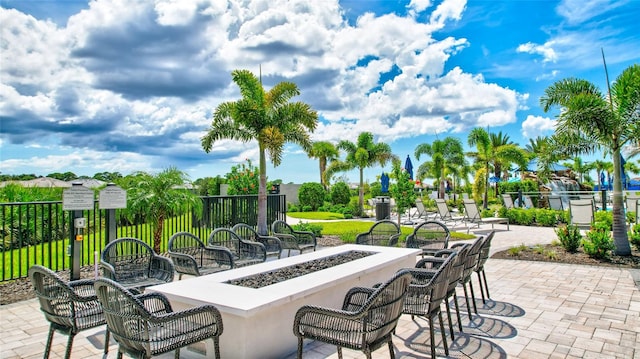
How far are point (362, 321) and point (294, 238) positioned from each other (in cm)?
442

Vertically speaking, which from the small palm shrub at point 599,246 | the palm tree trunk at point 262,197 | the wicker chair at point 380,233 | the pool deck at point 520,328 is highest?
the palm tree trunk at point 262,197

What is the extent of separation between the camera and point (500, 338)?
405 cm

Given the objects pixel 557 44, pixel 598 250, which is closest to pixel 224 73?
pixel 557 44

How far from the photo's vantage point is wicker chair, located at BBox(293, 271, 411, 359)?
273cm

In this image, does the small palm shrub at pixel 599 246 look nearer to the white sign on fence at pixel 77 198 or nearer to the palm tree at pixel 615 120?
the palm tree at pixel 615 120

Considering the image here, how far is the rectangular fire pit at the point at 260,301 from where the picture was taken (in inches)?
125

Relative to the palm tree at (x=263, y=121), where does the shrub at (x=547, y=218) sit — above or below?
below

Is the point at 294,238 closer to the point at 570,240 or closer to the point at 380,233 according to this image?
the point at 380,233

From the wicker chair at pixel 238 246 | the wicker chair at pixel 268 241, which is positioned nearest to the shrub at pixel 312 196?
the wicker chair at pixel 268 241

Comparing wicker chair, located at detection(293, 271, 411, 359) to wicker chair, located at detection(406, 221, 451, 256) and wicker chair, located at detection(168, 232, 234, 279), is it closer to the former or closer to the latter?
wicker chair, located at detection(168, 232, 234, 279)

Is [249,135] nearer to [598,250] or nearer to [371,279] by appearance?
[371,279]

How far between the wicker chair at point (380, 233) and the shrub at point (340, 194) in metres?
16.8

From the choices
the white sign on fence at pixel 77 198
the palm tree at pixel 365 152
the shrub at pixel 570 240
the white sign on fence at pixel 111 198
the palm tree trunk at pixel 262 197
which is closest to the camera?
the white sign on fence at pixel 77 198

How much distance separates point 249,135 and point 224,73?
1.82 m
